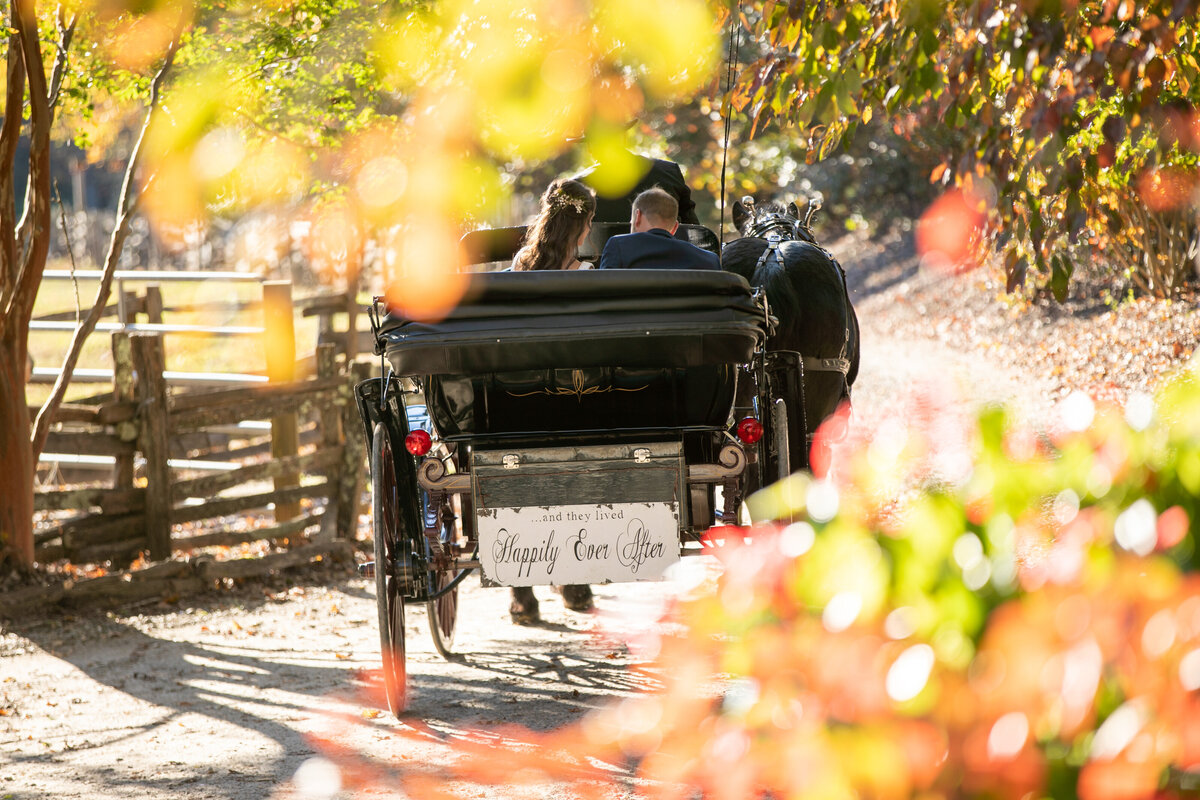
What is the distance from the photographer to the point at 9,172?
720 cm

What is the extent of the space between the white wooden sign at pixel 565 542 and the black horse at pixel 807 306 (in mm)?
1425

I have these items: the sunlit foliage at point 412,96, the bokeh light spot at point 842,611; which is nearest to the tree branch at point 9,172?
the sunlit foliage at point 412,96

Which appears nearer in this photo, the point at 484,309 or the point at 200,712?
the point at 484,309

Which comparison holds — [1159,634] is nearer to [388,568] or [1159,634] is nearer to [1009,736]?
[1009,736]

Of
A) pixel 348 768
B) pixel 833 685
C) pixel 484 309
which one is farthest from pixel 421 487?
pixel 833 685

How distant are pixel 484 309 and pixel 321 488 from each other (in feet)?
16.1

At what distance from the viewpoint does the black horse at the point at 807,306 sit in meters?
6.38

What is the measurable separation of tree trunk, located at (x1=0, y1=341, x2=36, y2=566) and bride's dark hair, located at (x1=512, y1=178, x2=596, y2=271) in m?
3.37

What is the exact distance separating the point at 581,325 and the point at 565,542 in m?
0.84

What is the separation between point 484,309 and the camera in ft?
16.2

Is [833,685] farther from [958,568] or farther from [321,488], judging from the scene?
[321,488]

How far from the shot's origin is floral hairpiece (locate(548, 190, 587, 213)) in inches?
231

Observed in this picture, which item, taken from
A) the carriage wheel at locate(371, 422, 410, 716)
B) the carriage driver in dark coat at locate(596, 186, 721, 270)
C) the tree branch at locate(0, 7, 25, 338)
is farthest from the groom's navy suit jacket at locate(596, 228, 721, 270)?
the tree branch at locate(0, 7, 25, 338)

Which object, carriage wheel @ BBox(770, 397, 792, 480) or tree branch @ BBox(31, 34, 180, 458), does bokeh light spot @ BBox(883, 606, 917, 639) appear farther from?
tree branch @ BBox(31, 34, 180, 458)
